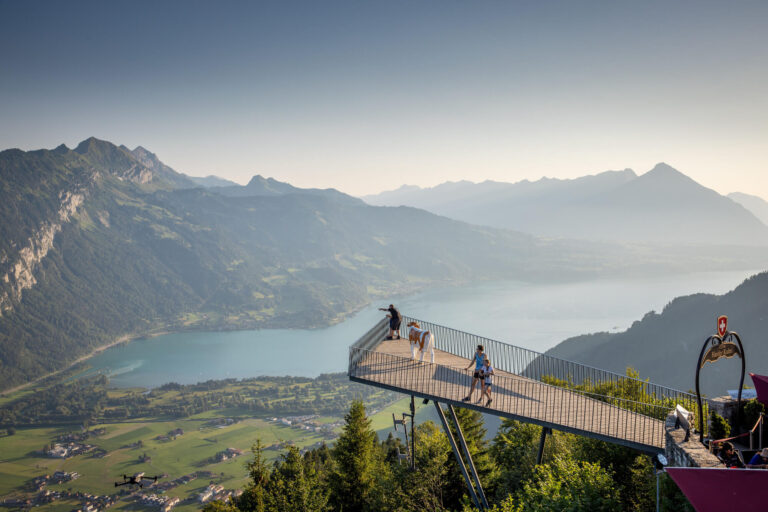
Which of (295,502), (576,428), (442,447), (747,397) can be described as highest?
(747,397)

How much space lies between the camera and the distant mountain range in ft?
355

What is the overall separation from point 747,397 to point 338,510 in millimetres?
27839

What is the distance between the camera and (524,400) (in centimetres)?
1906

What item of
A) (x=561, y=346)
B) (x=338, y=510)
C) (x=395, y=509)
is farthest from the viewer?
(x=561, y=346)

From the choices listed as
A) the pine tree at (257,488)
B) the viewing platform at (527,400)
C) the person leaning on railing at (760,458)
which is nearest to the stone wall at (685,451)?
the person leaning on railing at (760,458)

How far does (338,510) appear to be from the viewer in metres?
34.3

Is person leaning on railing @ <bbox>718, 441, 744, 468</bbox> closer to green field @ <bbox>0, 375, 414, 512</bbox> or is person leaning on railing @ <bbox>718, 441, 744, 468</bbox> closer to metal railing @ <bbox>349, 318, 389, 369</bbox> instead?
metal railing @ <bbox>349, 318, 389, 369</bbox>

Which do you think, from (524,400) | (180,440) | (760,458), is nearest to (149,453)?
(180,440)

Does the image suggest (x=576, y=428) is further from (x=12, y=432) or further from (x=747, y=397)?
(x=12, y=432)

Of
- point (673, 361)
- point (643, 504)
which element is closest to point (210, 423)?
point (673, 361)

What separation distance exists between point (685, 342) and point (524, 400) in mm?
138196

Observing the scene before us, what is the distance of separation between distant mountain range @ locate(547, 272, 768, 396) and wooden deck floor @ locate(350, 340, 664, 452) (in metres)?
108

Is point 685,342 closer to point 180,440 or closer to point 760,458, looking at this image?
point 760,458

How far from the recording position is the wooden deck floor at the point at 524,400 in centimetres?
1716
